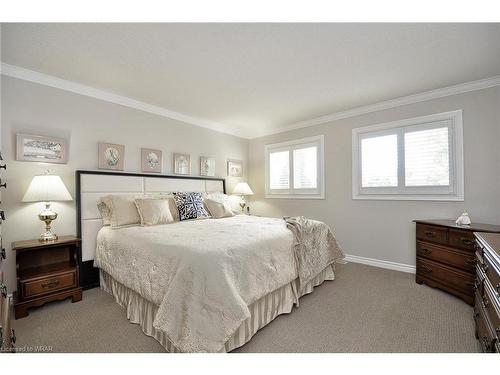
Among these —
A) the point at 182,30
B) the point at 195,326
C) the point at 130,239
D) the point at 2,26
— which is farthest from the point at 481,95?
the point at 2,26

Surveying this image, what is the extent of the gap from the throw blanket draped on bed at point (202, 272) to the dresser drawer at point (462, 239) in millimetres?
1502

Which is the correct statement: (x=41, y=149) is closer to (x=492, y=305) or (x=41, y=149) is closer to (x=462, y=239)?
(x=492, y=305)

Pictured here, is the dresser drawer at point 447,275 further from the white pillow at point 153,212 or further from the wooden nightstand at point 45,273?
the wooden nightstand at point 45,273

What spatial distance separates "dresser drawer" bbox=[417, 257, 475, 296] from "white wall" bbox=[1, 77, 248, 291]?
3776 millimetres

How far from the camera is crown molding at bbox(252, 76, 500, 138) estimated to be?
2.63 meters

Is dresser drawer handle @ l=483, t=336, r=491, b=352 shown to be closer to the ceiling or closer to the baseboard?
the baseboard

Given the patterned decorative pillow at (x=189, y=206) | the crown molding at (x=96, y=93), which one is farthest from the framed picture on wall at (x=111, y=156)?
the patterned decorative pillow at (x=189, y=206)

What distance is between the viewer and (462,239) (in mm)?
2236
